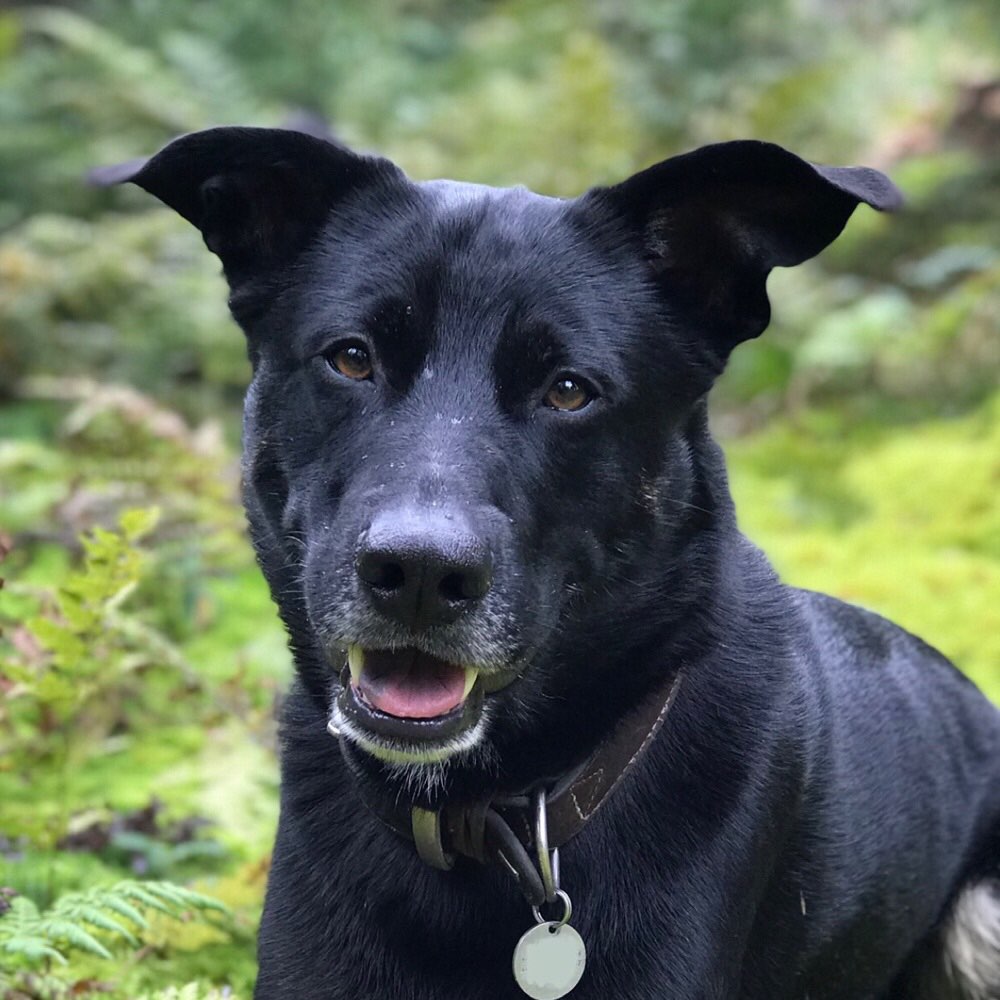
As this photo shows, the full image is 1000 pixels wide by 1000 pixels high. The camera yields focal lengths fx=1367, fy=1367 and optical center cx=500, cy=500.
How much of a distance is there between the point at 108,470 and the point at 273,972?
11.8 ft

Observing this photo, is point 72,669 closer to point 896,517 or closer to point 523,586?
point 523,586

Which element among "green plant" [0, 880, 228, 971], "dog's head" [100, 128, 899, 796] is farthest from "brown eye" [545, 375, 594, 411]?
"green plant" [0, 880, 228, 971]

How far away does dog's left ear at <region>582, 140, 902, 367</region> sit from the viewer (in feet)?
8.70

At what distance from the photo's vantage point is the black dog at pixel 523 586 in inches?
98.7

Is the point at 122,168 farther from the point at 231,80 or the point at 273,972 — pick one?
the point at 231,80

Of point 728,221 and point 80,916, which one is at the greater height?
point 728,221

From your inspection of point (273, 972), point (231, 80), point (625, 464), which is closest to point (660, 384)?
point (625, 464)

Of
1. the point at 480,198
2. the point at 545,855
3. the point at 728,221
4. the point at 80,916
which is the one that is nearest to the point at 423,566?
the point at 545,855

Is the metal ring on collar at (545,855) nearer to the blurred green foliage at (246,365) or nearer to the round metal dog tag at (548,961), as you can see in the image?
the round metal dog tag at (548,961)

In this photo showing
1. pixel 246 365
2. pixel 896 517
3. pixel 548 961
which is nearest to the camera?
pixel 548 961

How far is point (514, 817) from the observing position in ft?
8.86

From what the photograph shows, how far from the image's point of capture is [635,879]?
263 centimetres

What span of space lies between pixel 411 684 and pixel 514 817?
0.38 metres

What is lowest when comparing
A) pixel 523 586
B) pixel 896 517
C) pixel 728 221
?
pixel 896 517
